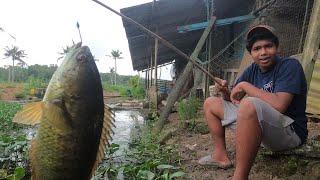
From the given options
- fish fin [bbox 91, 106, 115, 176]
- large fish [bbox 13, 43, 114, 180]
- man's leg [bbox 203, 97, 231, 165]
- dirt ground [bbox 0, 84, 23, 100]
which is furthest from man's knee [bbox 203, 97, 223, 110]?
dirt ground [bbox 0, 84, 23, 100]

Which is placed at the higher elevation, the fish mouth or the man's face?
the man's face

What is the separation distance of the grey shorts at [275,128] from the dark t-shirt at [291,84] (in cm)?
10

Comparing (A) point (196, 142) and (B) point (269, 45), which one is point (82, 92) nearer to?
(B) point (269, 45)

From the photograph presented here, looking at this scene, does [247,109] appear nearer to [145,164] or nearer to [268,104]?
[268,104]

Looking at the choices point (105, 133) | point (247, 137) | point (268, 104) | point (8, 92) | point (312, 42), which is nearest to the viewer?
point (105, 133)

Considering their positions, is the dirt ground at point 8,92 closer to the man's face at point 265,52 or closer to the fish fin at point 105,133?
the man's face at point 265,52

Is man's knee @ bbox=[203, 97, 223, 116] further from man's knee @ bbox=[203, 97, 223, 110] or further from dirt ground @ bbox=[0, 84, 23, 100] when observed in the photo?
dirt ground @ bbox=[0, 84, 23, 100]

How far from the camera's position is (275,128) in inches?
121

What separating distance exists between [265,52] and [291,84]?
1.29 feet

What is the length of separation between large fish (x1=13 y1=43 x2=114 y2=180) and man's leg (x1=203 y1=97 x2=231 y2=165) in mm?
2431

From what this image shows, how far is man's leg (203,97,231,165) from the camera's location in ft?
13.0

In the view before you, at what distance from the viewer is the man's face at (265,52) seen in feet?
11.0

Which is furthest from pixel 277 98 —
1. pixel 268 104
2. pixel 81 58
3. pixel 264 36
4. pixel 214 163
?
pixel 81 58

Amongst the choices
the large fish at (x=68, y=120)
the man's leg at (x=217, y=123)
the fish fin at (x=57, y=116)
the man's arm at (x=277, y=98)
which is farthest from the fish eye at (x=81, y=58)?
the man's leg at (x=217, y=123)
